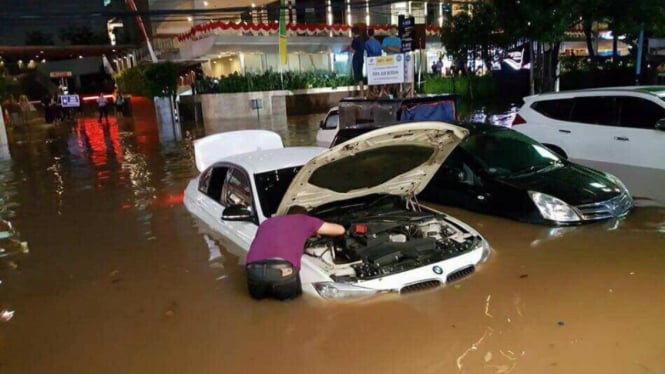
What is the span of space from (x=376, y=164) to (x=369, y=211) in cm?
62

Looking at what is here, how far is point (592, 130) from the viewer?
9.45 metres

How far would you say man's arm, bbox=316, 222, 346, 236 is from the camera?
4699 mm

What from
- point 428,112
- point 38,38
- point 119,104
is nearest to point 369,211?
point 428,112

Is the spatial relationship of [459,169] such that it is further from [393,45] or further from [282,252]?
[393,45]

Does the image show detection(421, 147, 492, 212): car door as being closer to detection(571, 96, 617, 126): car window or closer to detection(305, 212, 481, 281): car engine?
detection(305, 212, 481, 281): car engine

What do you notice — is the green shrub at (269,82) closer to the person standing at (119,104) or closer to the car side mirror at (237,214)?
the person standing at (119,104)

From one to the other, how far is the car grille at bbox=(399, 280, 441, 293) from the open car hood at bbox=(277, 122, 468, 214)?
1.16m

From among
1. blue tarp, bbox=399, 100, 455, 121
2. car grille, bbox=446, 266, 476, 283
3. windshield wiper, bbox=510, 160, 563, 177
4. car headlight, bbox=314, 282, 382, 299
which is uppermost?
blue tarp, bbox=399, 100, 455, 121

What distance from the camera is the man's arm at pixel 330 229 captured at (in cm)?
470

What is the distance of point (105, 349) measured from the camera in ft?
14.5

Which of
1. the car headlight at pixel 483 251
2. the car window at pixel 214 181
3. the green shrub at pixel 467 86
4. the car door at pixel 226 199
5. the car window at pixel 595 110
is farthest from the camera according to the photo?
the green shrub at pixel 467 86

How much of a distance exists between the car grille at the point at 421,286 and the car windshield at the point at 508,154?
285cm

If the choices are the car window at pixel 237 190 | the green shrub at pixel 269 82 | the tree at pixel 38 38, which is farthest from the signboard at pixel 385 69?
the tree at pixel 38 38

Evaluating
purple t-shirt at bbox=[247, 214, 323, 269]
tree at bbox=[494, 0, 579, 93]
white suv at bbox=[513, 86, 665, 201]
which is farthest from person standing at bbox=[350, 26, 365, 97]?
purple t-shirt at bbox=[247, 214, 323, 269]
